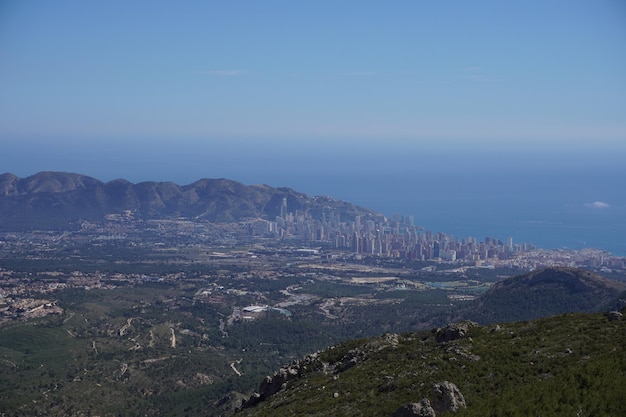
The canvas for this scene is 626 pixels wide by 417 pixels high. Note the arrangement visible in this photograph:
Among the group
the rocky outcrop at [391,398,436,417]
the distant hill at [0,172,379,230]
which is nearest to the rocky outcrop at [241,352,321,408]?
the rocky outcrop at [391,398,436,417]

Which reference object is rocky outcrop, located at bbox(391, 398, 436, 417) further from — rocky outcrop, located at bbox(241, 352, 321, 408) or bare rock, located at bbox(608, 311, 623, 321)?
rocky outcrop, located at bbox(241, 352, 321, 408)

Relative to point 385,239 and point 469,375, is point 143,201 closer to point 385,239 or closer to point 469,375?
point 385,239

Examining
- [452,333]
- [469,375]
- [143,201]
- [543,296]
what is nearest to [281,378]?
[452,333]

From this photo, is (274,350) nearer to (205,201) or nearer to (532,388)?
(532,388)

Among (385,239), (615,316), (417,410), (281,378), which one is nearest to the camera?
(417,410)

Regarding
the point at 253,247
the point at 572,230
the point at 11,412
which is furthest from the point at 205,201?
the point at 11,412

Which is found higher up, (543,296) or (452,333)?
(452,333)
